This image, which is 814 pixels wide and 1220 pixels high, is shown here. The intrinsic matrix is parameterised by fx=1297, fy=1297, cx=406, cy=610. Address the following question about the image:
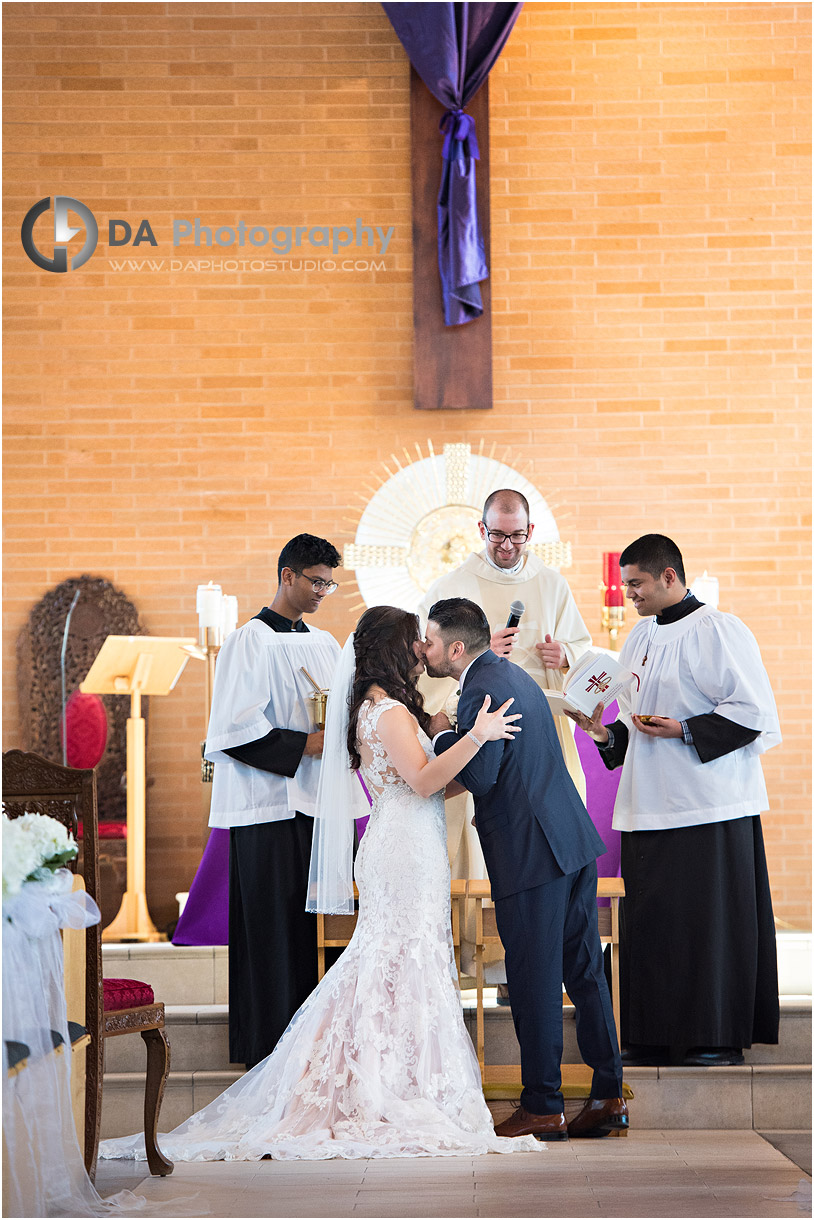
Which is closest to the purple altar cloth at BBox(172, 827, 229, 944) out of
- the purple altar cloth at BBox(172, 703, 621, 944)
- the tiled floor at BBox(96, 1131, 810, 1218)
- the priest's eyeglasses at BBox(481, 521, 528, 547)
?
the purple altar cloth at BBox(172, 703, 621, 944)

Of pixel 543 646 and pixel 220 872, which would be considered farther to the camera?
pixel 220 872

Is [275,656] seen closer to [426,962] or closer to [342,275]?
[426,962]

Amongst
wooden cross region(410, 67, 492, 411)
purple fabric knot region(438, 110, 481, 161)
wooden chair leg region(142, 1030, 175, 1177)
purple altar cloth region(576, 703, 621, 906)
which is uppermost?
purple fabric knot region(438, 110, 481, 161)

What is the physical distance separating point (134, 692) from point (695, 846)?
10.1ft

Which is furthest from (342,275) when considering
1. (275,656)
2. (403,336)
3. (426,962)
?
(426,962)

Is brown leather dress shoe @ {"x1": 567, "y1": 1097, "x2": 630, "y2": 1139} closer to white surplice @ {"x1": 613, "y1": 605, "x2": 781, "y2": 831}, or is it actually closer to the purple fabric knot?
white surplice @ {"x1": 613, "y1": 605, "x2": 781, "y2": 831}

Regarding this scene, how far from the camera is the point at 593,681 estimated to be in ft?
14.4

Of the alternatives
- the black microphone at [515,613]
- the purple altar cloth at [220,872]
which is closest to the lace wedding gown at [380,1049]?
the black microphone at [515,613]

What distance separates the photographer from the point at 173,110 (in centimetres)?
749

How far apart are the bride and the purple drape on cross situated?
357 centimetres

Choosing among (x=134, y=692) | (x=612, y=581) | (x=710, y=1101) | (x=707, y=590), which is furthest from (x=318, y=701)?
(x=707, y=590)

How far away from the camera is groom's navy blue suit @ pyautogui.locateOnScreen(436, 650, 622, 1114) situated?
3951 mm

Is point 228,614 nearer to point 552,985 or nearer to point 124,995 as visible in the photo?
point 124,995

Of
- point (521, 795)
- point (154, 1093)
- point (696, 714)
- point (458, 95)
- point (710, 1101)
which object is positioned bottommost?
point (710, 1101)
